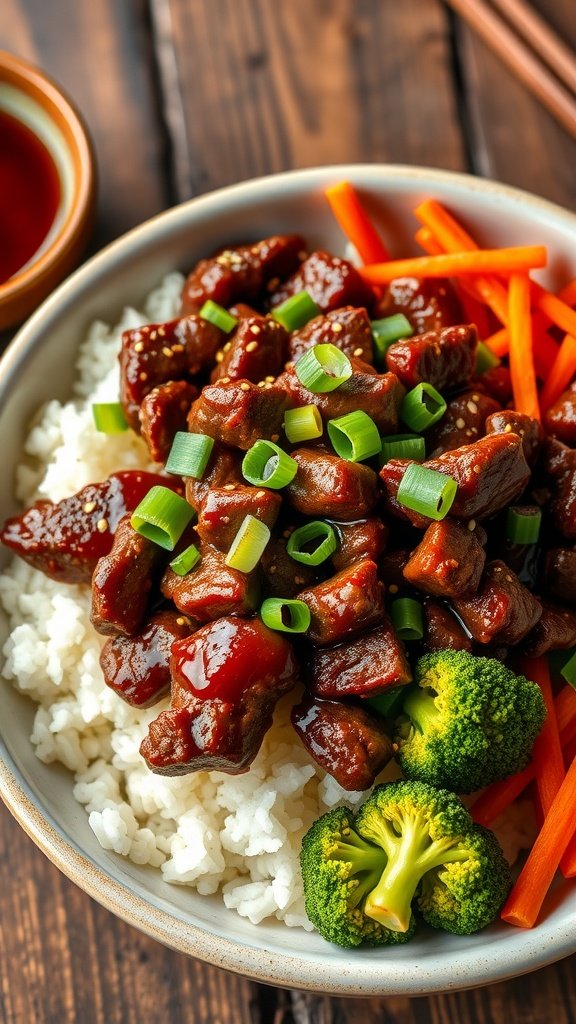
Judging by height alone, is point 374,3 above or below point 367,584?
above

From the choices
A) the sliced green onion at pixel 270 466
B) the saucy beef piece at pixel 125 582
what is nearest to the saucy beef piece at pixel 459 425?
the sliced green onion at pixel 270 466

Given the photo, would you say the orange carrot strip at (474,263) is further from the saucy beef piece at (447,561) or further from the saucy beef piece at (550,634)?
the saucy beef piece at (550,634)

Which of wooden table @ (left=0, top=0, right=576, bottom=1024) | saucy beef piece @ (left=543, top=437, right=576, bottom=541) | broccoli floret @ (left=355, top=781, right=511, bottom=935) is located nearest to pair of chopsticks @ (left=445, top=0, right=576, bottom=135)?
wooden table @ (left=0, top=0, right=576, bottom=1024)

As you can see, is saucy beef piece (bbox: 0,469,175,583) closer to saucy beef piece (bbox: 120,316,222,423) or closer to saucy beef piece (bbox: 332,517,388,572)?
saucy beef piece (bbox: 120,316,222,423)

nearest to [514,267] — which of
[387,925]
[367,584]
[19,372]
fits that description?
[367,584]

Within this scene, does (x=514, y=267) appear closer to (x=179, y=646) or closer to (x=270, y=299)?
(x=270, y=299)
